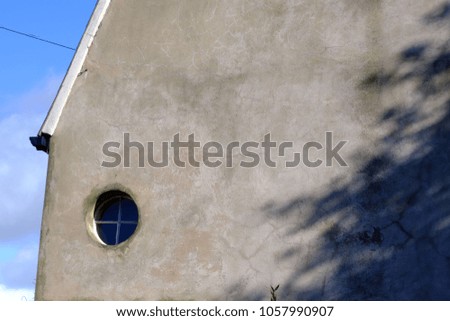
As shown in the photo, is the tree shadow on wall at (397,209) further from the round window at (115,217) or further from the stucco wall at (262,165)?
the round window at (115,217)

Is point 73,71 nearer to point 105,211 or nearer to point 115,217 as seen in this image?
point 105,211

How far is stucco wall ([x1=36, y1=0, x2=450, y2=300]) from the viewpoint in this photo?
10.0m

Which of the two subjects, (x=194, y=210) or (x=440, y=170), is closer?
(x=440, y=170)

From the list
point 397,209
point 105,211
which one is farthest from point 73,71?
point 397,209

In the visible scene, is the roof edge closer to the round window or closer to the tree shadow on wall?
the round window

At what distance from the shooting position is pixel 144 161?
1092 centimetres

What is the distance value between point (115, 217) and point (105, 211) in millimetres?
172

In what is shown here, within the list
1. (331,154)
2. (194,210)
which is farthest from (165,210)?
(331,154)

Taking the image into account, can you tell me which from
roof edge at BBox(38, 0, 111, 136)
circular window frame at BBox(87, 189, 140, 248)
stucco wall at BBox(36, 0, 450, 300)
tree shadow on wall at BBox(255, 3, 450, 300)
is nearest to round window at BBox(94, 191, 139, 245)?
circular window frame at BBox(87, 189, 140, 248)

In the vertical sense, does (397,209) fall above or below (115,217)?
below

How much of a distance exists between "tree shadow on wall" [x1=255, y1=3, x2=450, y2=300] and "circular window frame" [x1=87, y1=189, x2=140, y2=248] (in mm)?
1874

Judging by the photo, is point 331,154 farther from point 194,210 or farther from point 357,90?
point 194,210

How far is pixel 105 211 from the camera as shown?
11188 mm
